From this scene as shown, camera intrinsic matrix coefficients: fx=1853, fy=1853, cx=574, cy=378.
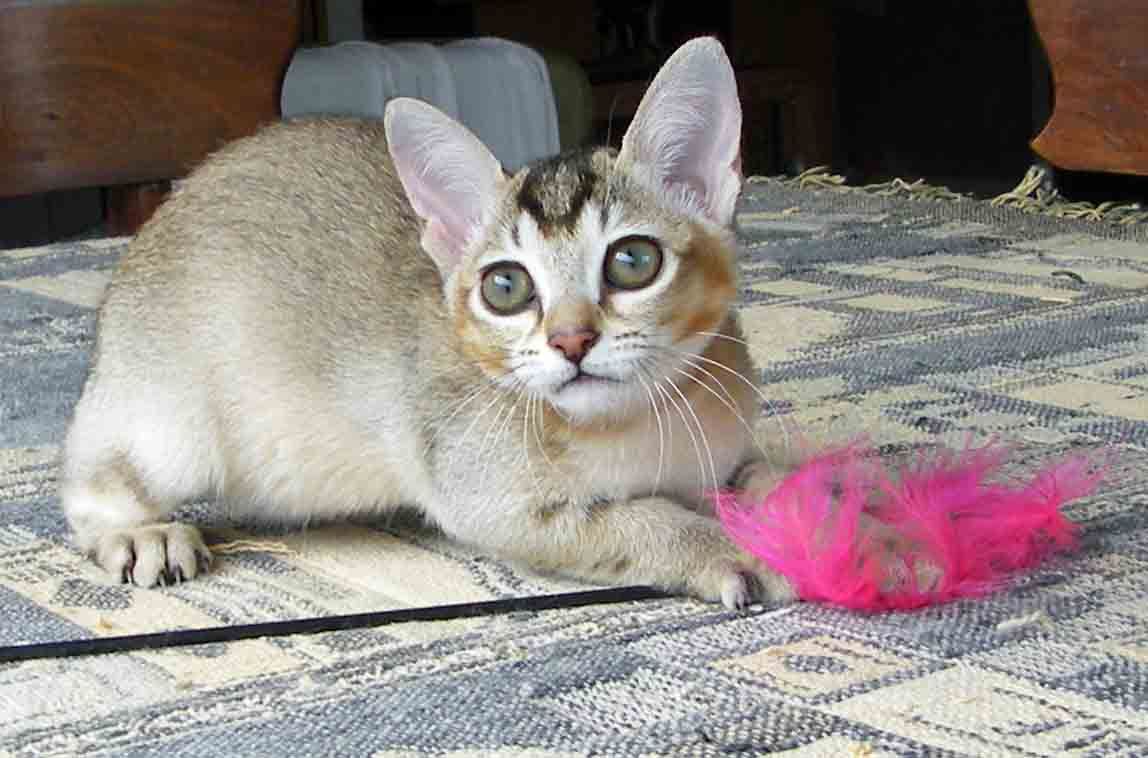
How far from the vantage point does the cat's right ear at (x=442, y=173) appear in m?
1.50

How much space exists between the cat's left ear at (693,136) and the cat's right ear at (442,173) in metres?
0.12

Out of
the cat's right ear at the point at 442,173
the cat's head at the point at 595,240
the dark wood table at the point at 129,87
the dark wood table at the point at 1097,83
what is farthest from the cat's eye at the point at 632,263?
the dark wood table at the point at 129,87

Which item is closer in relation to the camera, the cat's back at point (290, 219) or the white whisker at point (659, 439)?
the white whisker at point (659, 439)

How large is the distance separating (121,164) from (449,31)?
1.89 metres

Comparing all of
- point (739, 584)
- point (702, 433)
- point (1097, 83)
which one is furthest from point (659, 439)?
point (1097, 83)

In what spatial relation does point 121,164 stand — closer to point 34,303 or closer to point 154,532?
point 34,303

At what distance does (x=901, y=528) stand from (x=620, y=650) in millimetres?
272

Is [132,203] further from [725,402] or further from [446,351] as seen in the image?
[725,402]

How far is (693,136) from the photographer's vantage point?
1.49 metres

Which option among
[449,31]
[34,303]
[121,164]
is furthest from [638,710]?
[449,31]

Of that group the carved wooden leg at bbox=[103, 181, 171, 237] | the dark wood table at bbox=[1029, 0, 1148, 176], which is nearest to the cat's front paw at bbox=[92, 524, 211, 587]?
the dark wood table at bbox=[1029, 0, 1148, 176]

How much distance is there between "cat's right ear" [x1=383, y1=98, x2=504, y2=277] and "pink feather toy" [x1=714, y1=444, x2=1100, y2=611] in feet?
1.01

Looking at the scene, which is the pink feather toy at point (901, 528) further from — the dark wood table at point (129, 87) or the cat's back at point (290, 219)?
the dark wood table at point (129, 87)

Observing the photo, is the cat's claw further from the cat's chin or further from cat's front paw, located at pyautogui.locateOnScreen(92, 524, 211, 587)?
cat's front paw, located at pyautogui.locateOnScreen(92, 524, 211, 587)
